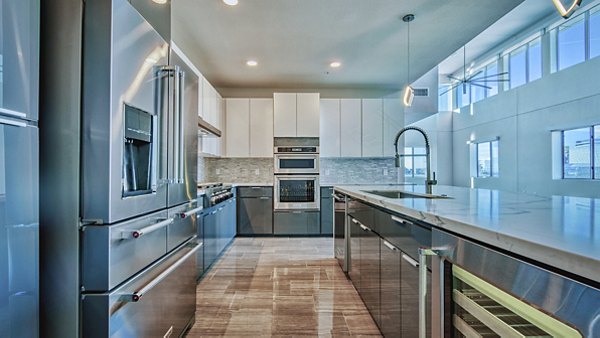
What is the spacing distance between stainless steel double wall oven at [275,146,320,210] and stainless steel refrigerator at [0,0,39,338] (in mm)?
4289

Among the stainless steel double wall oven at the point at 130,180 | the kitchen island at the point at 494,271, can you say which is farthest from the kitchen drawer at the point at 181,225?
the kitchen island at the point at 494,271

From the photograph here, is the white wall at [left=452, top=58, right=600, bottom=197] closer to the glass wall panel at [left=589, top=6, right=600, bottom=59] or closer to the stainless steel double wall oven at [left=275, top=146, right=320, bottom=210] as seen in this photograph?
the glass wall panel at [left=589, top=6, right=600, bottom=59]

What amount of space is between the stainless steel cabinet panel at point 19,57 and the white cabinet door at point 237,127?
4.48 meters

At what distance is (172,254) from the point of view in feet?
5.61

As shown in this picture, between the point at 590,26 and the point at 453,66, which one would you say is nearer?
the point at 590,26

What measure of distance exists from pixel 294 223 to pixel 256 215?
0.71 m

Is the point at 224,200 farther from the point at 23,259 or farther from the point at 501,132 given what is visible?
the point at 501,132

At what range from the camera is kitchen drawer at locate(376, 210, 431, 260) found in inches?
49.8

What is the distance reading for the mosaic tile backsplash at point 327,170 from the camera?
5773 mm

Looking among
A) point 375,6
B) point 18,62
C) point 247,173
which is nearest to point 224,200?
point 247,173

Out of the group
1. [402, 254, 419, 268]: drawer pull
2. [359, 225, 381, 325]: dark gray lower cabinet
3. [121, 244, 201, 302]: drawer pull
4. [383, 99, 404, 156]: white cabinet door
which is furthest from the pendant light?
[121, 244, 201, 302]: drawer pull

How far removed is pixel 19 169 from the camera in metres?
0.90

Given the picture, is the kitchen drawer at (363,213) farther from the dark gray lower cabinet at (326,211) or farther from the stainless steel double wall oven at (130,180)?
the dark gray lower cabinet at (326,211)

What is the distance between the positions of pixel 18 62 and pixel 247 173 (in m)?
4.95
